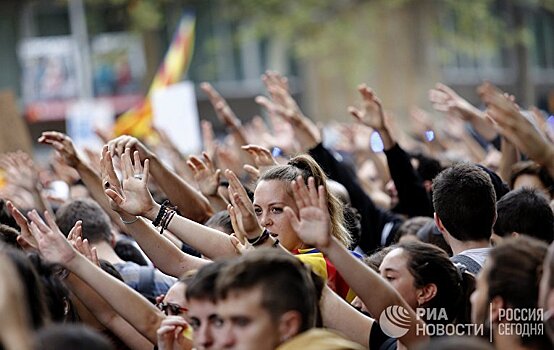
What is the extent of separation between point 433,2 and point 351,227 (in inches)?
737

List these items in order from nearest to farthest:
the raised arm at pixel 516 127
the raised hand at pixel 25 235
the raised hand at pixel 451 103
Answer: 1. the raised hand at pixel 25 235
2. the raised arm at pixel 516 127
3. the raised hand at pixel 451 103

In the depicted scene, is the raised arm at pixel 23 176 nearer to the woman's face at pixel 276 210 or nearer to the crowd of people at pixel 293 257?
the crowd of people at pixel 293 257

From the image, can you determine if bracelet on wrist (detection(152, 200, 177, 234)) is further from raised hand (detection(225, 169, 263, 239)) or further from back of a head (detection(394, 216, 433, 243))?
back of a head (detection(394, 216, 433, 243))

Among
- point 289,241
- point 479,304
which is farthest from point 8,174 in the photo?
point 479,304

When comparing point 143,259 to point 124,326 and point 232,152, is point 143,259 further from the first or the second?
point 232,152

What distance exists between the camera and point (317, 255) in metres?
5.51

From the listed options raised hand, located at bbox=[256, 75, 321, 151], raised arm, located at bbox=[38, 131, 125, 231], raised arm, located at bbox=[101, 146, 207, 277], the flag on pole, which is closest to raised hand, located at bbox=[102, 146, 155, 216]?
raised arm, located at bbox=[101, 146, 207, 277]

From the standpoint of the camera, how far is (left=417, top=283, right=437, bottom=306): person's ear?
512cm

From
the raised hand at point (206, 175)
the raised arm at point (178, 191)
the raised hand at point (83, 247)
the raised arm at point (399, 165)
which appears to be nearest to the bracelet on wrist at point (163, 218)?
the raised hand at point (83, 247)

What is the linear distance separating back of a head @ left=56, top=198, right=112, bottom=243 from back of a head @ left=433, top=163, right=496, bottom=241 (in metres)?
1.96

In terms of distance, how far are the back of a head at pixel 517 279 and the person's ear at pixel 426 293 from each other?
0.83 m

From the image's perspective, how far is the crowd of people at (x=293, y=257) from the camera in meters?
4.21

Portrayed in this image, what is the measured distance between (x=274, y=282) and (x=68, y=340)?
86cm

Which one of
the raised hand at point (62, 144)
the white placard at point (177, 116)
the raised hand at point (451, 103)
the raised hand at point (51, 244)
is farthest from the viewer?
the white placard at point (177, 116)
